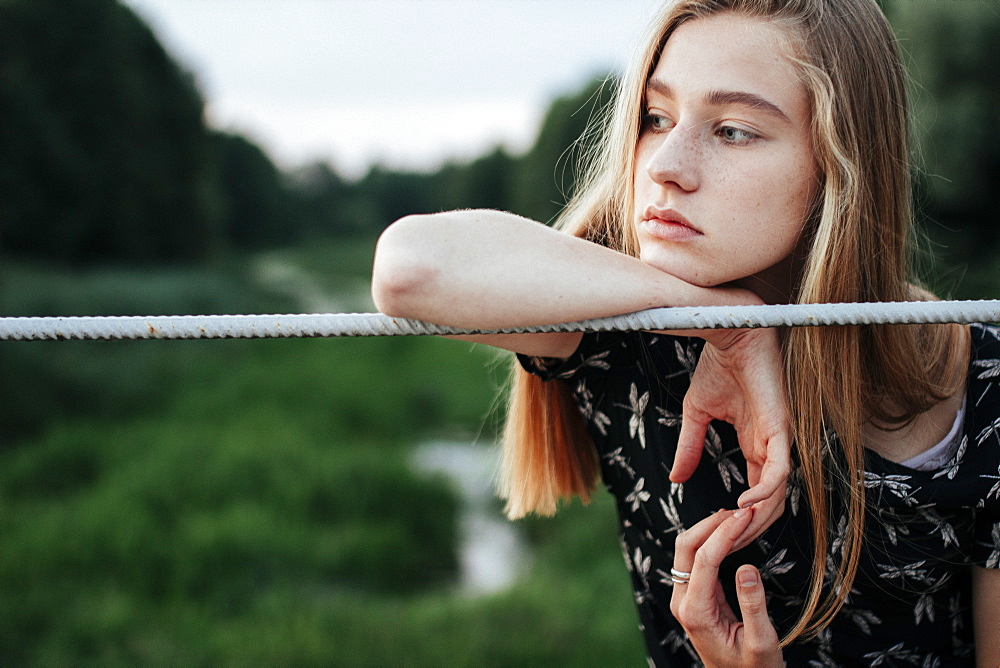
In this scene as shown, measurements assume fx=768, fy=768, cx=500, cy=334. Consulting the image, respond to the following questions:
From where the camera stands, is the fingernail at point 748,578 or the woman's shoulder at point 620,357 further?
the woman's shoulder at point 620,357

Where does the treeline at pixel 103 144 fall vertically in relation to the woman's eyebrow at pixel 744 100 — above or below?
above

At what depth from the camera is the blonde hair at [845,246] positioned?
1368 millimetres

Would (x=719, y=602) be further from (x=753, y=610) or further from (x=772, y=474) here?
(x=772, y=474)

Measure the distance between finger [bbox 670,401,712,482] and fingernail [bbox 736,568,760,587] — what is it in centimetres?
18

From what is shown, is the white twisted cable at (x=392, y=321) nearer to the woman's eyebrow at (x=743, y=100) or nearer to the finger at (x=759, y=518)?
the finger at (x=759, y=518)

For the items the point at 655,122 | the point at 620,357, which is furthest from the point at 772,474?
the point at 655,122

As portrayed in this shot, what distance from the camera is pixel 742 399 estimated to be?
1377mm

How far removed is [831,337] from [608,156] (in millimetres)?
598

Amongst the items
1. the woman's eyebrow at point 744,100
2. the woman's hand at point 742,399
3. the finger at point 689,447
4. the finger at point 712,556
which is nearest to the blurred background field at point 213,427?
the woman's eyebrow at point 744,100

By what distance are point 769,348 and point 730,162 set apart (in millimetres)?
335

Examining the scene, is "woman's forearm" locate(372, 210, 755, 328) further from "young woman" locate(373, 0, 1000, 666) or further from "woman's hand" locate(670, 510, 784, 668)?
"woman's hand" locate(670, 510, 784, 668)

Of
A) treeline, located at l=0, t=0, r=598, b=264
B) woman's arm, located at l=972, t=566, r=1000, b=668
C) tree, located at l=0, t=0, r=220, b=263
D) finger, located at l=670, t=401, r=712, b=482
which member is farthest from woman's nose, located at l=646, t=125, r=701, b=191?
tree, located at l=0, t=0, r=220, b=263

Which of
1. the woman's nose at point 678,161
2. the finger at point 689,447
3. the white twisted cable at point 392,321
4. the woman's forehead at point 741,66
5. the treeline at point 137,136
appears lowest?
the finger at point 689,447

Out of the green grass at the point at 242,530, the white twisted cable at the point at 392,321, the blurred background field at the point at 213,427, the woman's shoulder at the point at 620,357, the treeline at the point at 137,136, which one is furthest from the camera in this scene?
the treeline at the point at 137,136
